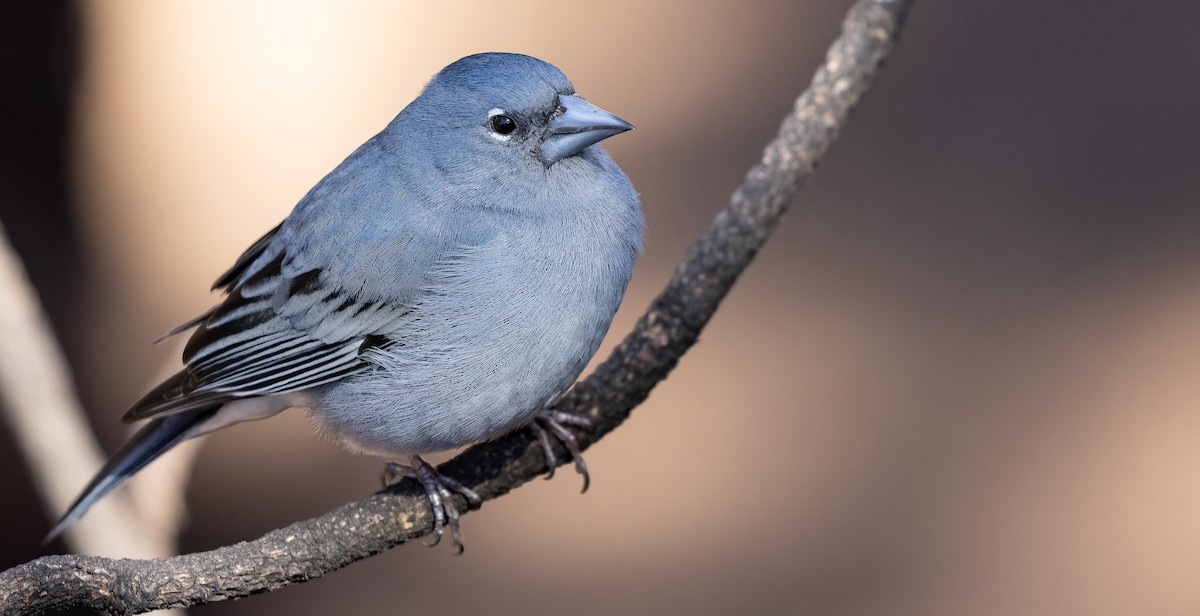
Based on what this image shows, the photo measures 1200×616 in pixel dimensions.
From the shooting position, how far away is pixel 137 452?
2.19 metres

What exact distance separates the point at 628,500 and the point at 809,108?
204 cm

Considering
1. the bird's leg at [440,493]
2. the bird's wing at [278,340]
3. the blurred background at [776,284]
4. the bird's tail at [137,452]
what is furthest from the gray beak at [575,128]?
the blurred background at [776,284]

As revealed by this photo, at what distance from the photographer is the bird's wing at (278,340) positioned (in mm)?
2092

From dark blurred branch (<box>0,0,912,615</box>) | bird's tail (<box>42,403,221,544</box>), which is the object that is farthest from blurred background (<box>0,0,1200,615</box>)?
dark blurred branch (<box>0,0,912,615</box>)

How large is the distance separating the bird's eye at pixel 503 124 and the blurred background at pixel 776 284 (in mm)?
Result: 1359

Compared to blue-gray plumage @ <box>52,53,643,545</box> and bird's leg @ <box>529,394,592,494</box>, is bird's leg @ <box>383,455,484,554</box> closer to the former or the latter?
blue-gray plumage @ <box>52,53,643,545</box>

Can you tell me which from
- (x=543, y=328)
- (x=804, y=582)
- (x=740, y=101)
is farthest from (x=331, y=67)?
(x=804, y=582)

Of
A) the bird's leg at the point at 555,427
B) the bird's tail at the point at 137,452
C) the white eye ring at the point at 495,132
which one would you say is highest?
A: the white eye ring at the point at 495,132

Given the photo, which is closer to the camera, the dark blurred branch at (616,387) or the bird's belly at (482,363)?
the dark blurred branch at (616,387)

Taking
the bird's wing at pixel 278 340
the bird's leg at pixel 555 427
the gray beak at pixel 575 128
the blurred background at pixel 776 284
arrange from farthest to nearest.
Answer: the blurred background at pixel 776 284
the bird's wing at pixel 278 340
the bird's leg at pixel 555 427
the gray beak at pixel 575 128

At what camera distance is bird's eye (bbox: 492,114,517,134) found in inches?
76.5

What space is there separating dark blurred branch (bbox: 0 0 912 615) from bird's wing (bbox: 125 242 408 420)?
302 mm

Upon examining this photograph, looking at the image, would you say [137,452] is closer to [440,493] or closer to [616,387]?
[440,493]

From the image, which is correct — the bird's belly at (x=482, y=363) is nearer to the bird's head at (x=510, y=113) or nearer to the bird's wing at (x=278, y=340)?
the bird's wing at (x=278, y=340)
